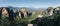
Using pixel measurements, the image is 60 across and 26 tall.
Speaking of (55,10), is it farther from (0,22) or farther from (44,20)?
(0,22)

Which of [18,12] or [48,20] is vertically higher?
[18,12]

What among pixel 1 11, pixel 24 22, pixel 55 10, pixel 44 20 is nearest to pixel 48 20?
pixel 44 20

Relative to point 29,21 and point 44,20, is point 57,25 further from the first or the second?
point 29,21

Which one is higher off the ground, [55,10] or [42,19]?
[55,10]

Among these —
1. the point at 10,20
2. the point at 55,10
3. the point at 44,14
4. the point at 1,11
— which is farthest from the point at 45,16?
the point at 1,11

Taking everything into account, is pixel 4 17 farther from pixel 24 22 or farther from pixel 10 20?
pixel 24 22

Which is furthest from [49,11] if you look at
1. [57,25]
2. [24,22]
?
[24,22]

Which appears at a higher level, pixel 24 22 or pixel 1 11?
pixel 1 11
